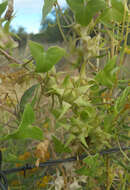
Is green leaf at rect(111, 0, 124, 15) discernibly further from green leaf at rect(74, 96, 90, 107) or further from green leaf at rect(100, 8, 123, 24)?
green leaf at rect(74, 96, 90, 107)

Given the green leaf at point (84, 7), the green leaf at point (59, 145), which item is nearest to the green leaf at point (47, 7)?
the green leaf at point (84, 7)

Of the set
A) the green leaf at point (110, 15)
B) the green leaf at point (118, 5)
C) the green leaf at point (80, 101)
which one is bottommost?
the green leaf at point (80, 101)

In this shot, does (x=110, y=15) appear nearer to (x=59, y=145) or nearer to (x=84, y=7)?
(x=84, y=7)

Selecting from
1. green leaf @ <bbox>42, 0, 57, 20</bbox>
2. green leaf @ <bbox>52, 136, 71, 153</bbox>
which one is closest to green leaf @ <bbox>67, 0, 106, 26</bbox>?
green leaf @ <bbox>42, 0, 57, 20</bbox>

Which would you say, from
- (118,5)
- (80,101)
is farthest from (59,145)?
(118,5)

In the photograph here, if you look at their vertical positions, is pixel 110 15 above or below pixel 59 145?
above

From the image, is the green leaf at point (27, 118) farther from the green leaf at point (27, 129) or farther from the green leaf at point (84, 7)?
the green leaf at point (84, 7)

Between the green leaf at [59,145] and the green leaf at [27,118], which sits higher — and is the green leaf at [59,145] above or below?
below

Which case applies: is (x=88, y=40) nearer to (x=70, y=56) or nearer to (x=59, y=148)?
(x=70, y=56)

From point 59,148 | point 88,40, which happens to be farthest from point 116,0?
point 59,148
